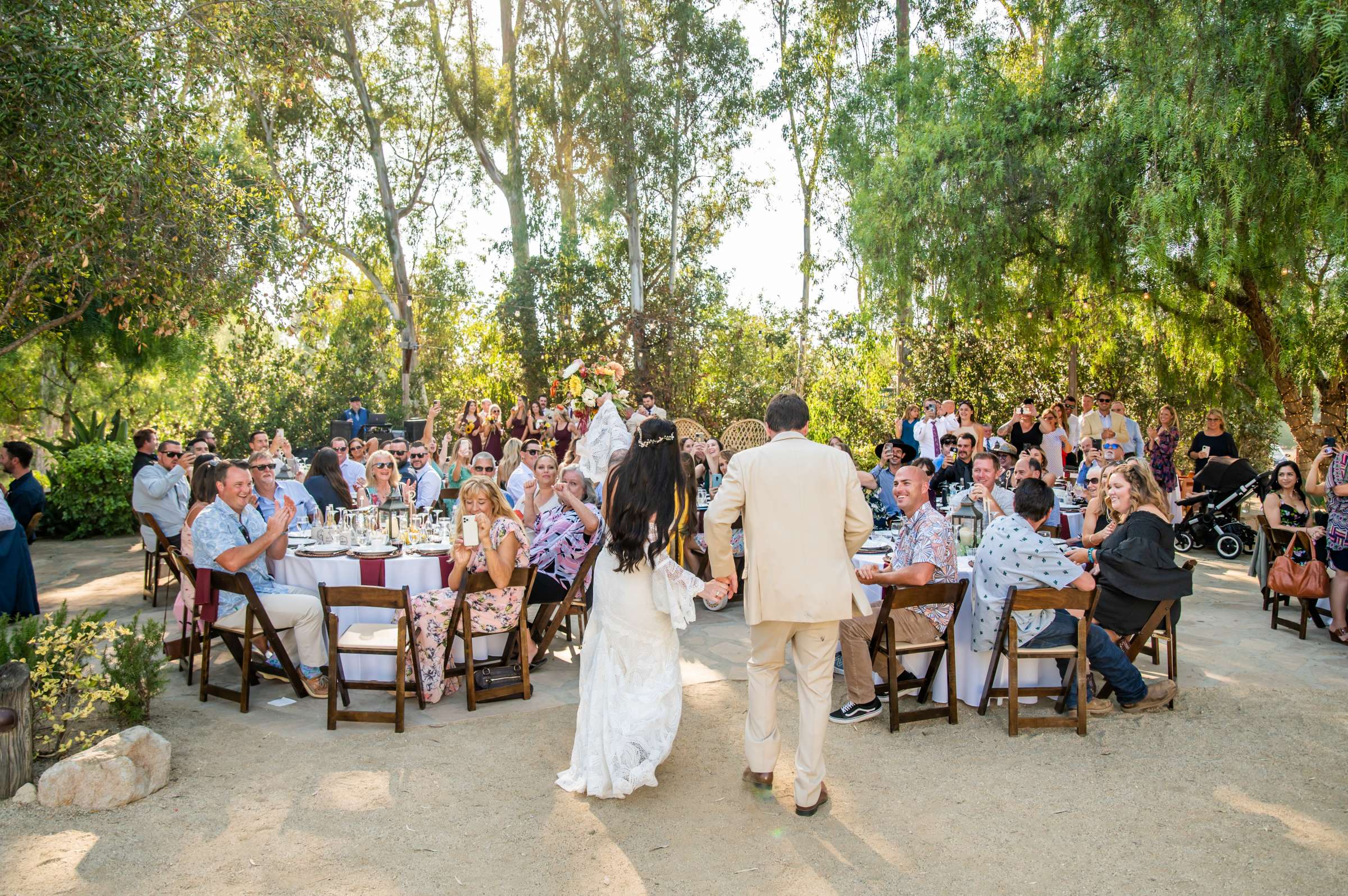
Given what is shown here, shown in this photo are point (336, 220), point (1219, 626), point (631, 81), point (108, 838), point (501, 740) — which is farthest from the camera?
point (336, 220)

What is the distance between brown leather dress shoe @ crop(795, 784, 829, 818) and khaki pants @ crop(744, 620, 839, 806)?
16 millimetres

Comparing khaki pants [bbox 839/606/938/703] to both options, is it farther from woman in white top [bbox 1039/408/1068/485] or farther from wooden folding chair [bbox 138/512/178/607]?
woman in white top [bbox 1039/408/1068/485]

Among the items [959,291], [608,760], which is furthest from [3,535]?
[959,291]

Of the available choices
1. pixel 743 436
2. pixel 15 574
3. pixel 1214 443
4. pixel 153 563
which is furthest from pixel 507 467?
pixel 1214 443

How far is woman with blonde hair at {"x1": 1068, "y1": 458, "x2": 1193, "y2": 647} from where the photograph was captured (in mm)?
5066

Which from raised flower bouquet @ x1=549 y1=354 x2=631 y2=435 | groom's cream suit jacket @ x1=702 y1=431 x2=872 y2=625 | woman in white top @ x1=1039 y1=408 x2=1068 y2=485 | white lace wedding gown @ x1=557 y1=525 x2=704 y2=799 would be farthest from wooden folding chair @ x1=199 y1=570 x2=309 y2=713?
woman in white top @ x1=1039 y1=408 x2=1068 y2=485

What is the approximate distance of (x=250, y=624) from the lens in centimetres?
507

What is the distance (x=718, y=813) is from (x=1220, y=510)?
866cm

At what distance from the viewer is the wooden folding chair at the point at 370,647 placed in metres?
4.61

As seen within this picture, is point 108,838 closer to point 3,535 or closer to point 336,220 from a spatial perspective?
point 3,535

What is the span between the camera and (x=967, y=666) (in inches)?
204

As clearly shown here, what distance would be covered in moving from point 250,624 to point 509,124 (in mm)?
18412

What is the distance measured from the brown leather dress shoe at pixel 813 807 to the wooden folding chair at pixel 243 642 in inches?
117

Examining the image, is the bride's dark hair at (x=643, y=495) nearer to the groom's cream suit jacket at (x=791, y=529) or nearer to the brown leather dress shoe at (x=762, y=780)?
the groom's cream suit jacket at (x=791, y=529)
